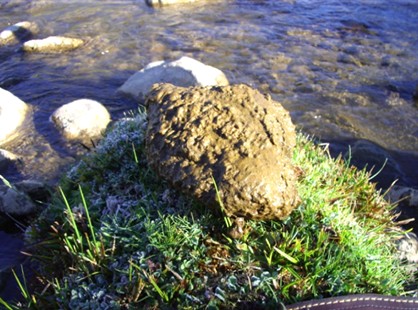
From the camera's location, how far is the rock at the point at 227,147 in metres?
3.21

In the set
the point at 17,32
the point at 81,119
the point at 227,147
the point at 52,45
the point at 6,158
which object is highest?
the point at 227,147

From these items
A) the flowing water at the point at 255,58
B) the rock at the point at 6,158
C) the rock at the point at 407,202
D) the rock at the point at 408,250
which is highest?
the flowing water at the point at 255,58

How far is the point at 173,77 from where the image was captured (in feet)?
26.9

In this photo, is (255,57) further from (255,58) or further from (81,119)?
(81,119)

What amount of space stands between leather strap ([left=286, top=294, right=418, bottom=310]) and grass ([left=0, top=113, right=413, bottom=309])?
0.17m

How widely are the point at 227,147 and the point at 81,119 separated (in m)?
4.85

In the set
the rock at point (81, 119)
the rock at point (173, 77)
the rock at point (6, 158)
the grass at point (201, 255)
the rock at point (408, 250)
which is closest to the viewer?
the grass at point (201, 255)

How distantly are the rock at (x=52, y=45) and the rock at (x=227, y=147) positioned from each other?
7836 millimetres

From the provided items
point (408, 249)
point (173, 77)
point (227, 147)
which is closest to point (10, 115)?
point (173, 77)

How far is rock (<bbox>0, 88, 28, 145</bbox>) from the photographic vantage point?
24.7 ft

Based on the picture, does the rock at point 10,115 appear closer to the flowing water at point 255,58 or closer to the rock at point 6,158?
the flowing water at point 255,58

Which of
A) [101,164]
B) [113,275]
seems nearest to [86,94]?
[101,164]

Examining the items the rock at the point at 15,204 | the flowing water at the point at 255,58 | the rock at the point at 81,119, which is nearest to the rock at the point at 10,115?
the flowing water at the point at 255,58

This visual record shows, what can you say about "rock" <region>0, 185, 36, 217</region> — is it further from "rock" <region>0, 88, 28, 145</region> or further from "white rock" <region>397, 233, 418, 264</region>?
"white rock" <region>397, 233, 418, 264</region>
